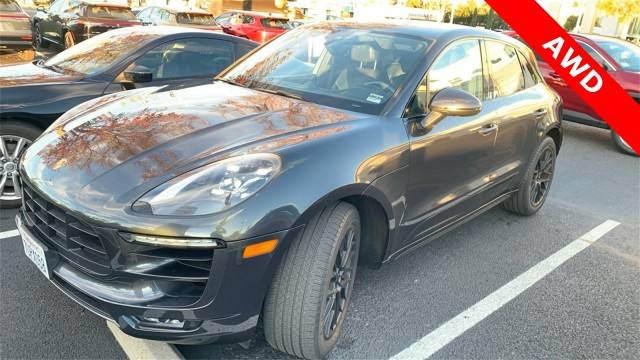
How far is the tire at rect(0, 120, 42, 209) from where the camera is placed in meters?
3.73

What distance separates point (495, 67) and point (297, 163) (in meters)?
2.23

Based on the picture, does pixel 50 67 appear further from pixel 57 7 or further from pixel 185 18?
pixel 185 18

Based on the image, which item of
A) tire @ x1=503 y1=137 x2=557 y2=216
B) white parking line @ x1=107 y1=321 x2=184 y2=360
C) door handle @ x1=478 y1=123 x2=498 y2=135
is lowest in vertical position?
white parking line @ x1=107 y1=321 x2=184 y2=360

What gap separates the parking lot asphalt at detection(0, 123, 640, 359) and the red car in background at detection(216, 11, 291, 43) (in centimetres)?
1261

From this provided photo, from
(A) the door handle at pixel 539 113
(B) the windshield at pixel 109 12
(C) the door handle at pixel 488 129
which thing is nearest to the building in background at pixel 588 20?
(B) the windshield at pixel 109 12

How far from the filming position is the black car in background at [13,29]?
9.71m

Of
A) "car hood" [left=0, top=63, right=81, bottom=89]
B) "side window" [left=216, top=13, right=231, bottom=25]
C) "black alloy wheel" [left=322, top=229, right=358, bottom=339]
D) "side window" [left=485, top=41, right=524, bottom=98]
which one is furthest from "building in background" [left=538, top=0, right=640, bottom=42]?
"black alloy wheel" [left=322, top=229, right=358, bottom=339]

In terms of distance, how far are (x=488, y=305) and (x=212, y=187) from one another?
1989 mm

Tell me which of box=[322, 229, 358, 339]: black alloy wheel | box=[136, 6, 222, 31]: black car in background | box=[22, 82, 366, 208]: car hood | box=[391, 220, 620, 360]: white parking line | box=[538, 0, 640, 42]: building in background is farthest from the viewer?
box=[538, 0, 640, 42]: building in background

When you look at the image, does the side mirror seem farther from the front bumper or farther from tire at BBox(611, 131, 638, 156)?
tire at BBox(611, 131, 638, 156)

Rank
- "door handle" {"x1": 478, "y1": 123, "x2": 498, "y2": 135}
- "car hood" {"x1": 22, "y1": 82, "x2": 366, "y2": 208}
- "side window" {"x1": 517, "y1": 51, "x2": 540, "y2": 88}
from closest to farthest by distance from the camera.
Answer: "car hood" {"x1": 22, "y1": 82, "x2": 366, "y2": 208} < "door handle" {"x1": 478, "y1": 123, "x2": 498, "y2": 135} < "side window" {"x1": 517, "y1": 51, "x2": 540, "y2": 88}

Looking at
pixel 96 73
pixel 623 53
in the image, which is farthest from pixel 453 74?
pixel 623 53

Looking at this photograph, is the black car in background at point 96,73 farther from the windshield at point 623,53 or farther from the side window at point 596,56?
the windshield at point 623,53

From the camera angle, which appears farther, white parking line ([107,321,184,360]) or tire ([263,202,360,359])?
white parking line ([107,321,184,360])
